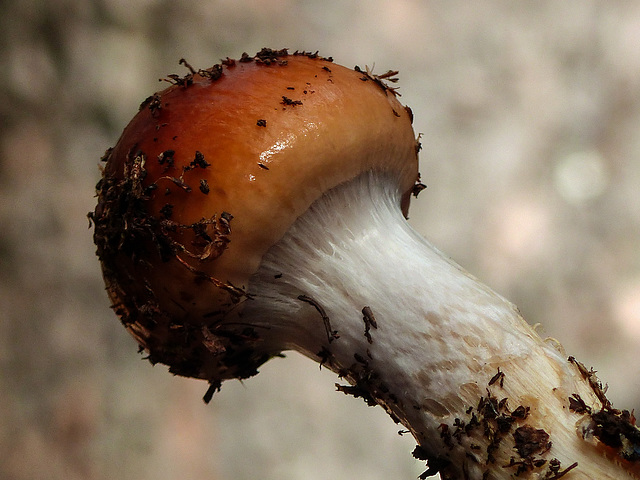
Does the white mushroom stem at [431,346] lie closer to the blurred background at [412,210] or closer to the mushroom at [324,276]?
the mushroom at [324,276]

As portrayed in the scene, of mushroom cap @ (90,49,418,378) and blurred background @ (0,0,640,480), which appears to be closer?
mushroom cap @ (90,49,418,378)

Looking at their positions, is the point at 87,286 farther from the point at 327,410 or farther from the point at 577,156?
the point at 577,156

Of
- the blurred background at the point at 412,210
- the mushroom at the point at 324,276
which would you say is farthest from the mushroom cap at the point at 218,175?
the blurred background at the point at 412,210

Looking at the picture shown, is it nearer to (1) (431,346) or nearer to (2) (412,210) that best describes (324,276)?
(1) (431,346)

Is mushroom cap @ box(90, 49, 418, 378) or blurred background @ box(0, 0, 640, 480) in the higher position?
blurred background @ box(0, 0, 640, 480)

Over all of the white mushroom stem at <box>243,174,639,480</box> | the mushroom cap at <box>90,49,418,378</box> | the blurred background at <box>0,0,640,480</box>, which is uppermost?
the blurred background at <box>0,0,640,480</box>

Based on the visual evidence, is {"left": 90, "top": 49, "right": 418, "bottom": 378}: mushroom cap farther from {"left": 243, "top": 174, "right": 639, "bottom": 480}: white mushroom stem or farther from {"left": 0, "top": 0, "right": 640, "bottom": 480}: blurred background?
{"left": 0, "top": 0, "right": 640, "bottom": 480}: blurred background

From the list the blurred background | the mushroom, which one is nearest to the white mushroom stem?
the mushroom

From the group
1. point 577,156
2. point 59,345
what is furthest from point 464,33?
point 59,345

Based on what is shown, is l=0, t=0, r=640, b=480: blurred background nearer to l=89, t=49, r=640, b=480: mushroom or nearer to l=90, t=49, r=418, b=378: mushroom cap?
l=89, t=49, r=640, b=480: mushroom
